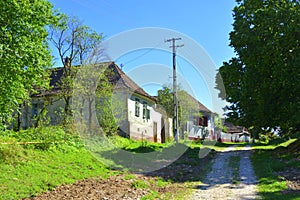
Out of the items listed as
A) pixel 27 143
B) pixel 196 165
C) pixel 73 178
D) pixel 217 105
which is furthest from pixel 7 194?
pixel 217 105

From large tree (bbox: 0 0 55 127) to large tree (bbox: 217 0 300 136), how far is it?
461 inches

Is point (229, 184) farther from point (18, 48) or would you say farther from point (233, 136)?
point (233, 136)

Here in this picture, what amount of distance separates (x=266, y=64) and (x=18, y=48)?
13.2 metres

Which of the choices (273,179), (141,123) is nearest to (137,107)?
(141,123)

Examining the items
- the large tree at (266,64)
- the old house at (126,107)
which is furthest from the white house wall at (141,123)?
the large tree at (266,64)

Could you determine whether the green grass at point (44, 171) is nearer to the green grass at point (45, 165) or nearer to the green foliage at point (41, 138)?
the green grass at point (45, 165)

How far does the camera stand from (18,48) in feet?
32.7

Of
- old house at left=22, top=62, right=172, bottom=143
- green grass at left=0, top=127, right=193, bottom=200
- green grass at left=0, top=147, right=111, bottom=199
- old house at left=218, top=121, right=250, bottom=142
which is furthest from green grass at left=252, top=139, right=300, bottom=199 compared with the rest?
old house at left=218, top=121, right=250, bottom=142

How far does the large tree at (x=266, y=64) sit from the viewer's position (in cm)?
1648

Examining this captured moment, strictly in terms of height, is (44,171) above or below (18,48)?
below

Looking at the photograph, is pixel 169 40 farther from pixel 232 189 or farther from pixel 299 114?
pixel 232 189

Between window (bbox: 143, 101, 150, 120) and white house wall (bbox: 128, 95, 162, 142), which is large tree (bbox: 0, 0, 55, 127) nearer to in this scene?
white house wall (bbox: 128, 95, 162, 142)

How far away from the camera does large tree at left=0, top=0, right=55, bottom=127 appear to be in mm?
9898

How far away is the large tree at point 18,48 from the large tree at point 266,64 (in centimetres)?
1171
